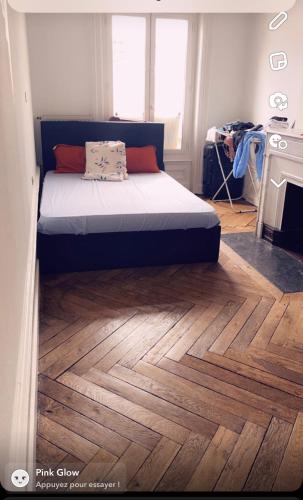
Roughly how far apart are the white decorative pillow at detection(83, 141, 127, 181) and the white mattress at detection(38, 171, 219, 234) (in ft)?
1.15

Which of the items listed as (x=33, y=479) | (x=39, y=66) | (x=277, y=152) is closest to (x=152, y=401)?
(x=33, y=479)

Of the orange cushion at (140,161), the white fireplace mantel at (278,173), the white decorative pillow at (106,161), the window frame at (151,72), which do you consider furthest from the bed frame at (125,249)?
the window frame at (151,72)

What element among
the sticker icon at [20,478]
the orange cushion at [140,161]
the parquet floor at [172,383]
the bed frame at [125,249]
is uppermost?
the orange cushion at [140,161]

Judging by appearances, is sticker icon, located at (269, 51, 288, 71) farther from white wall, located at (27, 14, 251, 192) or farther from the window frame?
the window frame

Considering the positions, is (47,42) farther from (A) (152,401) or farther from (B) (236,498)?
(B) (236,498)

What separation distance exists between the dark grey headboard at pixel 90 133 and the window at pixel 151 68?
15.1 inches

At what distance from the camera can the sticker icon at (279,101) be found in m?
3.79

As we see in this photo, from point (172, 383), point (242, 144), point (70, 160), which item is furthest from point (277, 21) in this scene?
point (172, 383)

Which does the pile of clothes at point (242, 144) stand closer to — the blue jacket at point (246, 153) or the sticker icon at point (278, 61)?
the blue jacket at point (246, 153)

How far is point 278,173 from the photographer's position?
132 inches

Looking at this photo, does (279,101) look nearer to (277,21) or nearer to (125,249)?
(277,21)

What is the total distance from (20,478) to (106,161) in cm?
322

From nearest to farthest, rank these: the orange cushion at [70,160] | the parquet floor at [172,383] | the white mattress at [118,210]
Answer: the parquet floor at [172,383] < the white mattress at [118,210] < the orange cushion at [70,160]

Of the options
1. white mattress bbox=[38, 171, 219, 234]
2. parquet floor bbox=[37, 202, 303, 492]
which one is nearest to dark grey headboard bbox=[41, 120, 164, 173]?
white mattress bbox=[38, 171, 219, 234]
